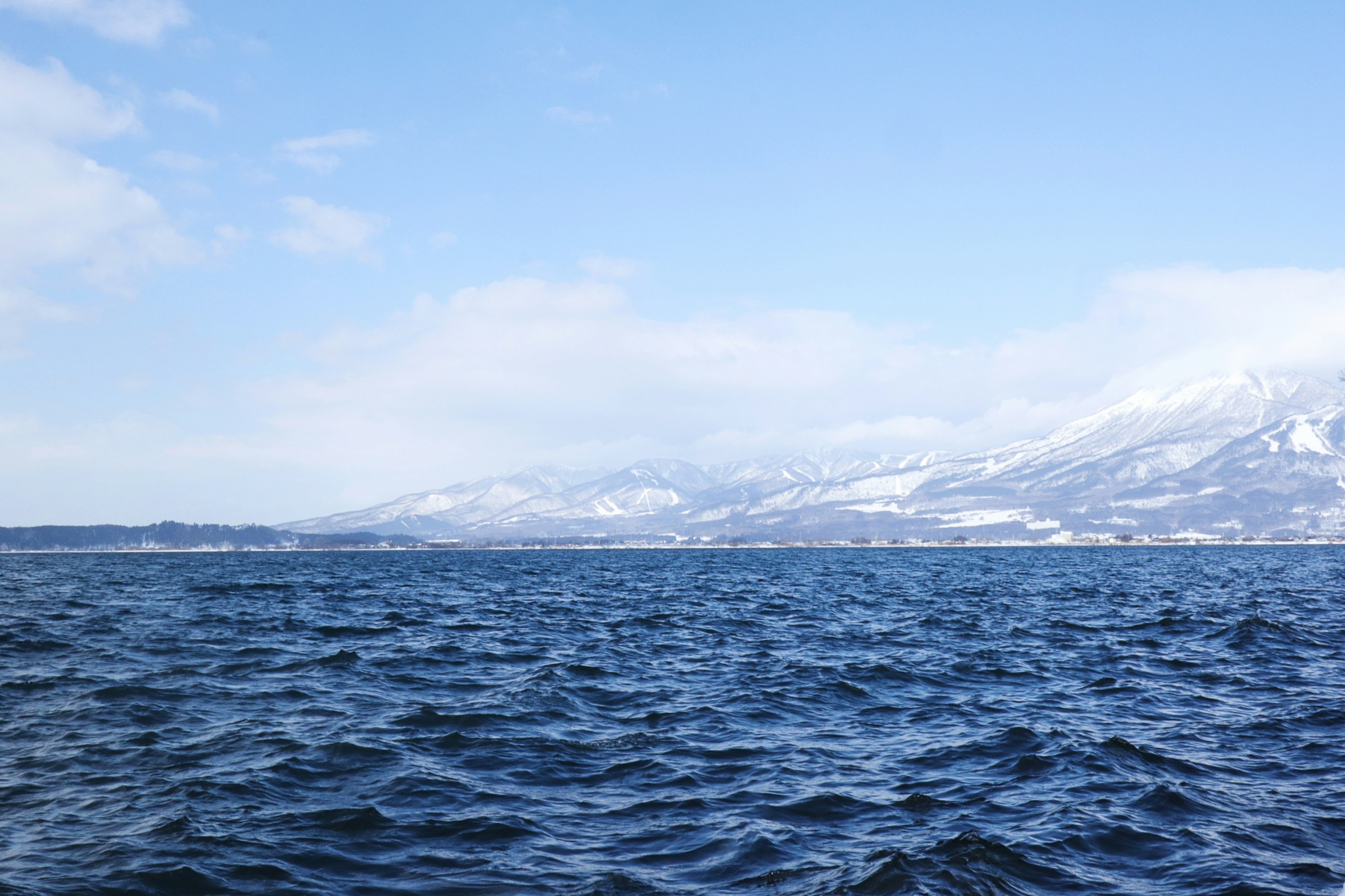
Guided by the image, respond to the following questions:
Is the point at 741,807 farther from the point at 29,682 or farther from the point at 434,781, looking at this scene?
the point at 29,682

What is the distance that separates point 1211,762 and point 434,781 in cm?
1488

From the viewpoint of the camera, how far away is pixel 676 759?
57.5 ft

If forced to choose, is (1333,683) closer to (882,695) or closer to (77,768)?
(882,695)

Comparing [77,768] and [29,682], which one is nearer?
[77,768]

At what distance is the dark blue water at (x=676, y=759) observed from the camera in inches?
469

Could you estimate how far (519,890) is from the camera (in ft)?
36.8

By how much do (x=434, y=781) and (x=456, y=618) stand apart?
103 ft

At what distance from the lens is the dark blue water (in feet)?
39.1

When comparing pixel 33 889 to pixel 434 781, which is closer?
pixel 33 889

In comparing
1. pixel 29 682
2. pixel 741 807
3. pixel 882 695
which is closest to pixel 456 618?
pixel 29 682

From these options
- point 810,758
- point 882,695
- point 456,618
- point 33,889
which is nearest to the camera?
point 33,889

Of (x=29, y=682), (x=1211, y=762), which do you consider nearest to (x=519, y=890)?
(x=1211, y=762)

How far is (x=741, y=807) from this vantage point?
1441 centimetres

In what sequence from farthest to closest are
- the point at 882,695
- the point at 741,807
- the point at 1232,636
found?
the point at 1232,636 < the point at 882,695 < the point at 741,807
